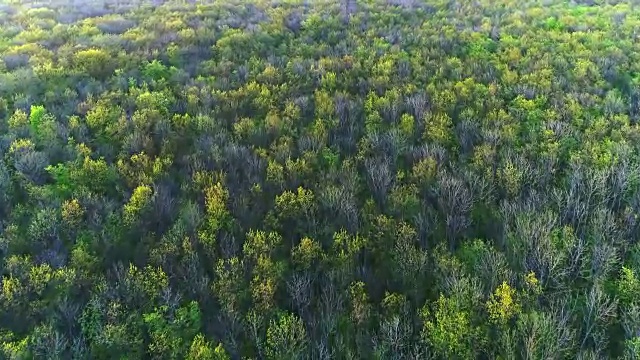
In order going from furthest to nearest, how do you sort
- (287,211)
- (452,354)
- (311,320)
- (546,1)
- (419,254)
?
(546,1) < (287,211) < (419,254) < (311,320) < (452,354)

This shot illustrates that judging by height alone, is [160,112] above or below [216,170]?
above

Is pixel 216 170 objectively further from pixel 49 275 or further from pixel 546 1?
pixel 546 1

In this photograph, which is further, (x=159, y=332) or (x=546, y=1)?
(x=546, y=1)

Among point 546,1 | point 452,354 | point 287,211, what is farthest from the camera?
point 546,1

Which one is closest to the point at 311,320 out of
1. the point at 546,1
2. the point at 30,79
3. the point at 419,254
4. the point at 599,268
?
the point at 419,254

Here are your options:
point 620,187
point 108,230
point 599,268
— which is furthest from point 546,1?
point 108,230

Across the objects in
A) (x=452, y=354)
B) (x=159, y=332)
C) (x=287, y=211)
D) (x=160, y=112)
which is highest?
(x=160, y=112)
